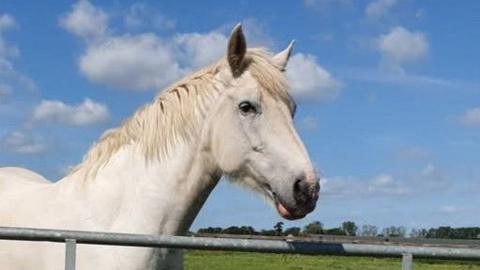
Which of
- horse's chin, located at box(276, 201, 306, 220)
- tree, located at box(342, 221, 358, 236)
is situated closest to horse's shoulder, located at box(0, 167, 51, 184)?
horse's chin, located at box(276, 201, 306, 220)

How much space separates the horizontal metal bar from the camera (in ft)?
10.6

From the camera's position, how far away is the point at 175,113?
4406 millimetres

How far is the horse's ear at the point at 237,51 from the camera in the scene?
419 cm

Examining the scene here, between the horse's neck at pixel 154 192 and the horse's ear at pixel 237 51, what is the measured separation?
0.50 meters

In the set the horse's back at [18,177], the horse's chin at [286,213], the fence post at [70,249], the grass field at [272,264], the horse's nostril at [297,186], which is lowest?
the fence post at [70,249]

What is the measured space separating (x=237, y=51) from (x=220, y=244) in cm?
134

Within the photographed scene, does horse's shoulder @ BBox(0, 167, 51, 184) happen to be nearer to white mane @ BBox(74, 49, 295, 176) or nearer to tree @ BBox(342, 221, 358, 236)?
white mane @ BBox(74, 49, 295, 176)

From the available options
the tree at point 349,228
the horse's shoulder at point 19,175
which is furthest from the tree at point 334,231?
the horse's shoulder at point 19,175

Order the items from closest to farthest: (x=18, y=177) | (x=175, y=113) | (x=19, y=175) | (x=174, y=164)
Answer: (x=174, y=164), (x=175, y=113), (x=18, y=177), (x=19, y=175)

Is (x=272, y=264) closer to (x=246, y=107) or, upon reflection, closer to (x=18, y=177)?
(x=18, y=177)

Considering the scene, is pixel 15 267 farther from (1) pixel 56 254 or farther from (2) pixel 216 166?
(2) pixel 216 166

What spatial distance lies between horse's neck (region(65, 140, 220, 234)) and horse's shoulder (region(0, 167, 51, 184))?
1011 mm

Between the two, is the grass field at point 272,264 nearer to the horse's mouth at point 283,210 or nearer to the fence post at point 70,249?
the horse's mouth at point 283,210

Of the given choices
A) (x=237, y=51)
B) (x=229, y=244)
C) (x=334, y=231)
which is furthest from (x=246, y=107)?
(x=334, y=231)
